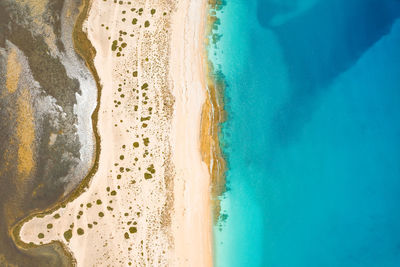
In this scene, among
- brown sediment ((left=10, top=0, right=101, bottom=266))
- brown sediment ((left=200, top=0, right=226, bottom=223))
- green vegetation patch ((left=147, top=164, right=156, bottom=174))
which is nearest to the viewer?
brown sediment ((left=10, top=0, right=101, bottom=266))

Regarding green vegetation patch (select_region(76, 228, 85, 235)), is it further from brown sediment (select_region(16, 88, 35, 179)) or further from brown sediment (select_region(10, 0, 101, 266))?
brown sediment (select_region(16, 88, 35, 179))

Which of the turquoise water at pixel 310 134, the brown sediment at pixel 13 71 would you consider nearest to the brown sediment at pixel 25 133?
the brown sediment at pixel 13 71

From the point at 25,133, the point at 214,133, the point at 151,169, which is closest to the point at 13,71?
the point at 25,133

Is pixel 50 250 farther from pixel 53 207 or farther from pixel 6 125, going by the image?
pixel 6 125

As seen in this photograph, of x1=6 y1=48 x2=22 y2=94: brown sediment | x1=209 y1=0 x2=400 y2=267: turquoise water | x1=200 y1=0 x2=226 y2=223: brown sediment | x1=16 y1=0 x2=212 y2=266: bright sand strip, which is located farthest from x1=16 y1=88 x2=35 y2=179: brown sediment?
x1=209 y1=0 x2=400 y2=267: turquoise water

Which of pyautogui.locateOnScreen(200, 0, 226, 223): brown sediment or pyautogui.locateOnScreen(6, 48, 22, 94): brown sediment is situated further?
pyautogui.locateOnScreen(6, 48, 22, 94): brown sediment

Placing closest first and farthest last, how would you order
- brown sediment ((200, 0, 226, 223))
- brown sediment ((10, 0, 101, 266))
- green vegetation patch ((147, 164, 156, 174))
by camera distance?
1. brown sediment ((10, 0, 101, 266))
2. green vegetation patch ((147, 164, 156, 174))
3. brown sediment ((200, 0, 226, 223))

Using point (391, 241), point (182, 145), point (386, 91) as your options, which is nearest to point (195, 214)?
point (182, 145)
